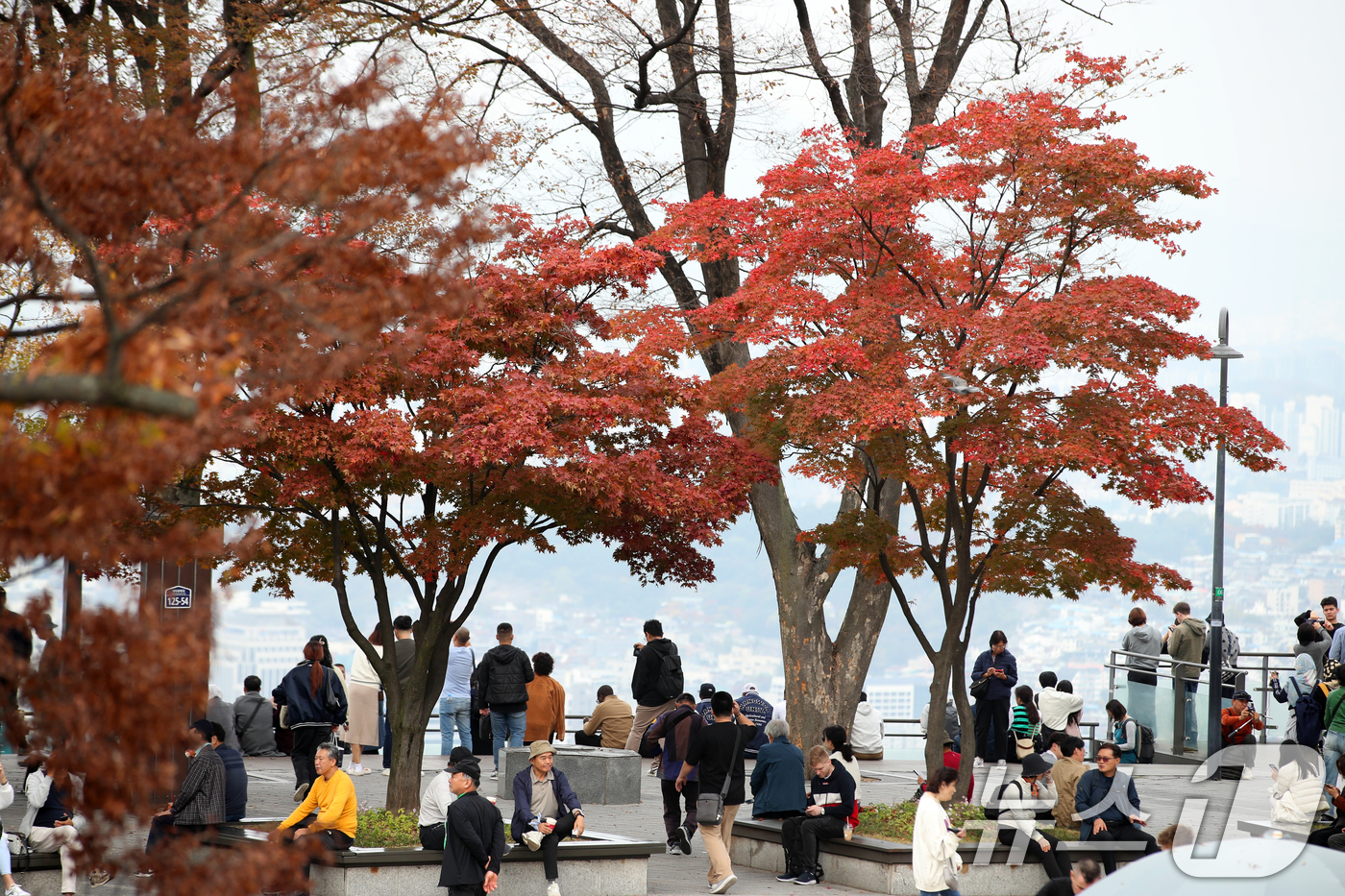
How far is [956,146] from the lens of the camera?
12.5 metres

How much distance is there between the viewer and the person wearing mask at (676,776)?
1248cm

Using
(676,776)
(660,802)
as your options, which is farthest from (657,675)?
(676,776)

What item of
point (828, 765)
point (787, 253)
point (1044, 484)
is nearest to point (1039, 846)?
point (828, 765)

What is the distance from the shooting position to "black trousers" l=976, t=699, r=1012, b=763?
18.3m

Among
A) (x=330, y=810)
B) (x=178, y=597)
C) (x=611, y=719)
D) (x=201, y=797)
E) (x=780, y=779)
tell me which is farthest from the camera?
(x=611, y=719)

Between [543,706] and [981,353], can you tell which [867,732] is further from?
[981,353]

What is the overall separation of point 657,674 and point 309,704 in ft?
16.0

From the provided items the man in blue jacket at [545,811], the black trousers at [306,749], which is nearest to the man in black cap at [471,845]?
the man in blue jacket at [545,811]

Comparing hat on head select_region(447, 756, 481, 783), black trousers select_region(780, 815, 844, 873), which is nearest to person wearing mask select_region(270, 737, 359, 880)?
hat on head select_region(447, 756, 481, 783)

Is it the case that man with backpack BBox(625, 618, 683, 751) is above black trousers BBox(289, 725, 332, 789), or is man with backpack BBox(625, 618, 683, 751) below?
above

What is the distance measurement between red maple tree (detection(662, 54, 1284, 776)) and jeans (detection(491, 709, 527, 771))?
5.02 m

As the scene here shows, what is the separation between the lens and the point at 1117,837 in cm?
1072

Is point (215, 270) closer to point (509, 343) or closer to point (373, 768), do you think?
point (509, 343)

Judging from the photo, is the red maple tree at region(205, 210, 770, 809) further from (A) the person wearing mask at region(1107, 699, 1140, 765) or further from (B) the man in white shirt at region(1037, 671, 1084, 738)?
(A) the person wearing mask at region(1107, 699, 1140, 765)
